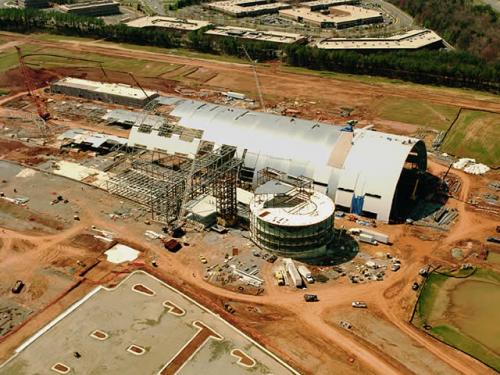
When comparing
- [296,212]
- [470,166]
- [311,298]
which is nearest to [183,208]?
[296,212]

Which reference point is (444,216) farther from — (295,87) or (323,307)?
(295,87)

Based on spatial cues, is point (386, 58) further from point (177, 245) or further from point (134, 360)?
point (134, 360)

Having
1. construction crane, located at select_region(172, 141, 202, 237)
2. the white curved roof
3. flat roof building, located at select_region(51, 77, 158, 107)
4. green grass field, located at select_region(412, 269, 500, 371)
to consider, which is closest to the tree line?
flat roof building, located at select_region(51, 77, 158, 107)

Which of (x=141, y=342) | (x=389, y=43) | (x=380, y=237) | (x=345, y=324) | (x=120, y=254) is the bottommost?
(x=345, y=324)

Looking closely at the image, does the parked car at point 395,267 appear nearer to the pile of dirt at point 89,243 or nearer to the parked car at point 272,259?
the parked car at point 272,259

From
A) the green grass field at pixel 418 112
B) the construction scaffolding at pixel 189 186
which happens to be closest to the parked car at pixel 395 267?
the construction scaffolding at pixel 189 186

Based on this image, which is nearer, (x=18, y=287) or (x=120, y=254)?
(x=18, y=287)

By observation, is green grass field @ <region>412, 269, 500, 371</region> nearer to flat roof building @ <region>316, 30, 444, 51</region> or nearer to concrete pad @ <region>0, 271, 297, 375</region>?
concrete pad @ <region>0, 271, 297, 375</region>

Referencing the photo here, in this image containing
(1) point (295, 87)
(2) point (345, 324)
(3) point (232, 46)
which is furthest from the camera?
(3) point (232, 46)
